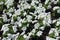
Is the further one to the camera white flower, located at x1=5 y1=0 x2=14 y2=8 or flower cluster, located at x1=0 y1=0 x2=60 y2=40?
white flower, located at x1=5 y1=0 x2=14 y2=8

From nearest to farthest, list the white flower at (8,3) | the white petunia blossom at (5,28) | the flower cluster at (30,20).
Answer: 1. the flower cluster at (30,20)
2. the white petunia blossom at (5,28)
3. the white flower at (8,3)

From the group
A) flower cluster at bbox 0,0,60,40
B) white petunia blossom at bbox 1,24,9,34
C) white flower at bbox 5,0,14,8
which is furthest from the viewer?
white flower at bbox 5,0,14,8

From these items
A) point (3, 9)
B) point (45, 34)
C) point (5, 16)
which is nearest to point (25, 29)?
point (45, 34)

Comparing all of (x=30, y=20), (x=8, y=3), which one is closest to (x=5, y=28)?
(x=30, y=20)

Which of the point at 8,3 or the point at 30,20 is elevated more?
the point at 8,3

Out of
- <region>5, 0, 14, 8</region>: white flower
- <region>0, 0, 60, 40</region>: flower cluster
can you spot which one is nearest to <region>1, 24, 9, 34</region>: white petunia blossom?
<region>0, 0, 60, 40</region>: flower cluster

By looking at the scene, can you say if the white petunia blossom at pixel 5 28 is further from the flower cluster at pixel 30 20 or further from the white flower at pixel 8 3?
the white flower at pixel 8 3

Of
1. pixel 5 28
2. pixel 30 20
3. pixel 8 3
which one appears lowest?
pixel 5 28

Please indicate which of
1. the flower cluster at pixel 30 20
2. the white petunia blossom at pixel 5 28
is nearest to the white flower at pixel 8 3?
the flower cluster at pixel 30 20

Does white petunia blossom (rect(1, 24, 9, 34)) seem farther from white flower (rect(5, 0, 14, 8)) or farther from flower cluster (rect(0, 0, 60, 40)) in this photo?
white flower (rect(5, 0, 14, 8))

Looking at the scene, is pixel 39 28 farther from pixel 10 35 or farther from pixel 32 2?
pixel 32 2

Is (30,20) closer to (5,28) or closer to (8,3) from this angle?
(5,28)
